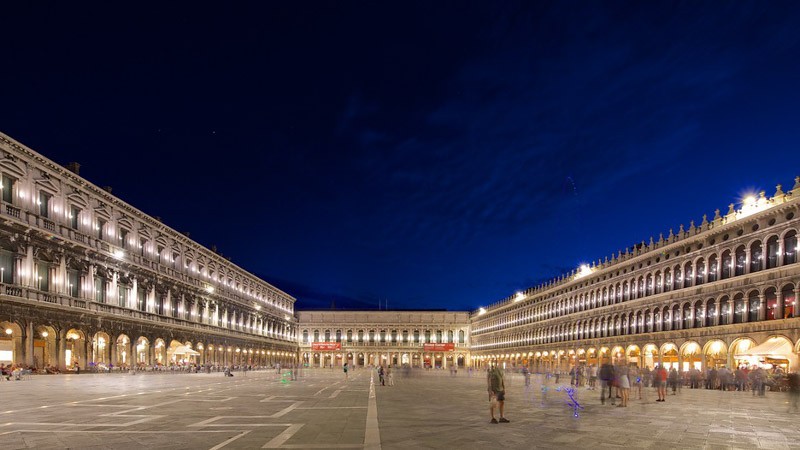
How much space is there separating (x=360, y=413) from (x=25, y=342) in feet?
95.4

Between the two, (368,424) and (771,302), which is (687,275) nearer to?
(771,302)

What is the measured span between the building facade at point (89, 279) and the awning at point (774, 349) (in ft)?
159

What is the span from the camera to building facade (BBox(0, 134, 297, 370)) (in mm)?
38844

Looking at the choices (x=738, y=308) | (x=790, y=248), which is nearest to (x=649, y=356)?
(x=738, y=308)

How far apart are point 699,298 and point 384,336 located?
110999 mm

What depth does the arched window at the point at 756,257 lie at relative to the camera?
46.1 m

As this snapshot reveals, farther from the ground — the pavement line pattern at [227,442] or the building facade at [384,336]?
the pavement line pattern at [227,442]

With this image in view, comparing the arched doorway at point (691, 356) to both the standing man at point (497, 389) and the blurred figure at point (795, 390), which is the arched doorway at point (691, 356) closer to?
the blurred figure at point (795, 390)

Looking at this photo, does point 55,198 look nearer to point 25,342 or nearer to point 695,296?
point 25,342

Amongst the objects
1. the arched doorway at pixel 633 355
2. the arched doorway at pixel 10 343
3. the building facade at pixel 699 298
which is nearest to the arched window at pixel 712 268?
the building facade at pixel 699 298

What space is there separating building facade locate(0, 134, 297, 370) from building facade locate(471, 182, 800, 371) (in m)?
48.7

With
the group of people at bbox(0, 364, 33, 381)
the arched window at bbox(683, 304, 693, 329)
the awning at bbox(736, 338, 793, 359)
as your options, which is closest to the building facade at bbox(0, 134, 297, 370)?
the group of people at bbox(0, 364, 33, 381)

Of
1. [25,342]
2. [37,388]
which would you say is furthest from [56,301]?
[37,388]

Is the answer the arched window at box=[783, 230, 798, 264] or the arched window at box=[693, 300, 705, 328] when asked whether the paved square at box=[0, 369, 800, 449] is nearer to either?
the arched window at box=[783, 230, 798, 264]
